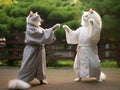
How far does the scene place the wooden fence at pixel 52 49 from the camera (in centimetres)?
827

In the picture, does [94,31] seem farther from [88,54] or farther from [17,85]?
[17,85]

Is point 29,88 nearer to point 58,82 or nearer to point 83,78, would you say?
point 58,82

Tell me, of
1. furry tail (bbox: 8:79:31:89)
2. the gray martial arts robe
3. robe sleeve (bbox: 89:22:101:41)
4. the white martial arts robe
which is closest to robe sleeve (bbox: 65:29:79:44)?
the white martial arts robe

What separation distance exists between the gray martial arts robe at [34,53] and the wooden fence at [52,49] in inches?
126

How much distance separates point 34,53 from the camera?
5074 millimetres

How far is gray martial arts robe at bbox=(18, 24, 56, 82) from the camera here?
5000mm

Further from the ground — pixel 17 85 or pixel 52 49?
pixel 52 49

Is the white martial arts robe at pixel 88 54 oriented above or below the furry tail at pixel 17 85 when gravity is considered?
above

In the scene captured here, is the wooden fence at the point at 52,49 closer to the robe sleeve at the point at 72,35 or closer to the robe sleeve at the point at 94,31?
the robe sleeve at the point at 72,35

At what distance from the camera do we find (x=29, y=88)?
4777 millimetres

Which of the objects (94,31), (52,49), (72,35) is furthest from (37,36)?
(52,49)

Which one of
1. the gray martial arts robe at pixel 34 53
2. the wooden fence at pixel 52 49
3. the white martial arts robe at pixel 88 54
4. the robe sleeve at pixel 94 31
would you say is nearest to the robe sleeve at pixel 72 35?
the white martial arts robe at pixel 88 54

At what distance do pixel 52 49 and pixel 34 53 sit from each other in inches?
128

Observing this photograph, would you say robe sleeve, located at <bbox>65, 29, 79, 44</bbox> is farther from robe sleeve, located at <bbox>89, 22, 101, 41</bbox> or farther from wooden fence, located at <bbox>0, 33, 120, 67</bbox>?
wooden fence, located at <bbox>0, 33, 120, 67</bbox>
